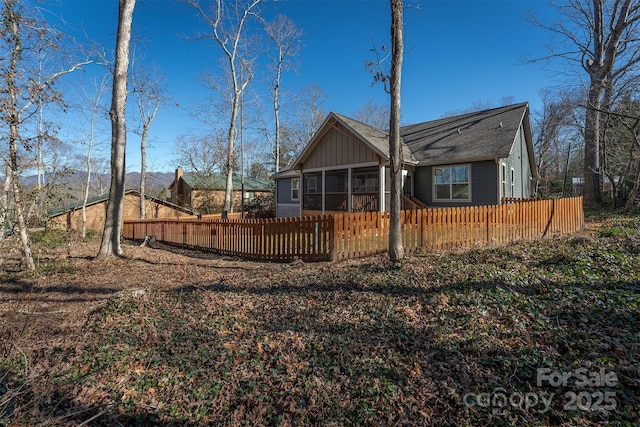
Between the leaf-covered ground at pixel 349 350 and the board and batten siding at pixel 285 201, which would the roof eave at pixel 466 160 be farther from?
the board and batten siding at pixel 285 201

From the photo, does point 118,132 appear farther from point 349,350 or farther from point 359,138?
point 349,350

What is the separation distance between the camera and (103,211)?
72.2ft

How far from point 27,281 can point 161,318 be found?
201 inches

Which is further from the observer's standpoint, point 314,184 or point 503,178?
point 314,184

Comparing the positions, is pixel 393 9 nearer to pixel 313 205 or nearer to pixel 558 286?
pixel 558 286

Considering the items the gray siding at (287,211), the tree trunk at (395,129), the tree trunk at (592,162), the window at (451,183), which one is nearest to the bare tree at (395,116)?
the tree trunk at (395,129)

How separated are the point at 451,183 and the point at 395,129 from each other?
360 inches

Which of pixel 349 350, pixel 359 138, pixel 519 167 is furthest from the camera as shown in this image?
pixel 519 167

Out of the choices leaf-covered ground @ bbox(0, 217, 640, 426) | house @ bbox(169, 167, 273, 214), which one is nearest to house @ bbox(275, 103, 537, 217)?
leaf-covered ground @ bbox(0, 217, 640, 426)

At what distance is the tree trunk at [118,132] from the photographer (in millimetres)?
8898

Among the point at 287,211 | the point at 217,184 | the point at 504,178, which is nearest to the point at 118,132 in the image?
the point at 287,211

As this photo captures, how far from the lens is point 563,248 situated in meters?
6.77

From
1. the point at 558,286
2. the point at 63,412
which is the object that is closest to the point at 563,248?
the point at 558,286

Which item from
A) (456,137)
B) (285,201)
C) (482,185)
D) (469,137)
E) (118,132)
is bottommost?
(285,201)
